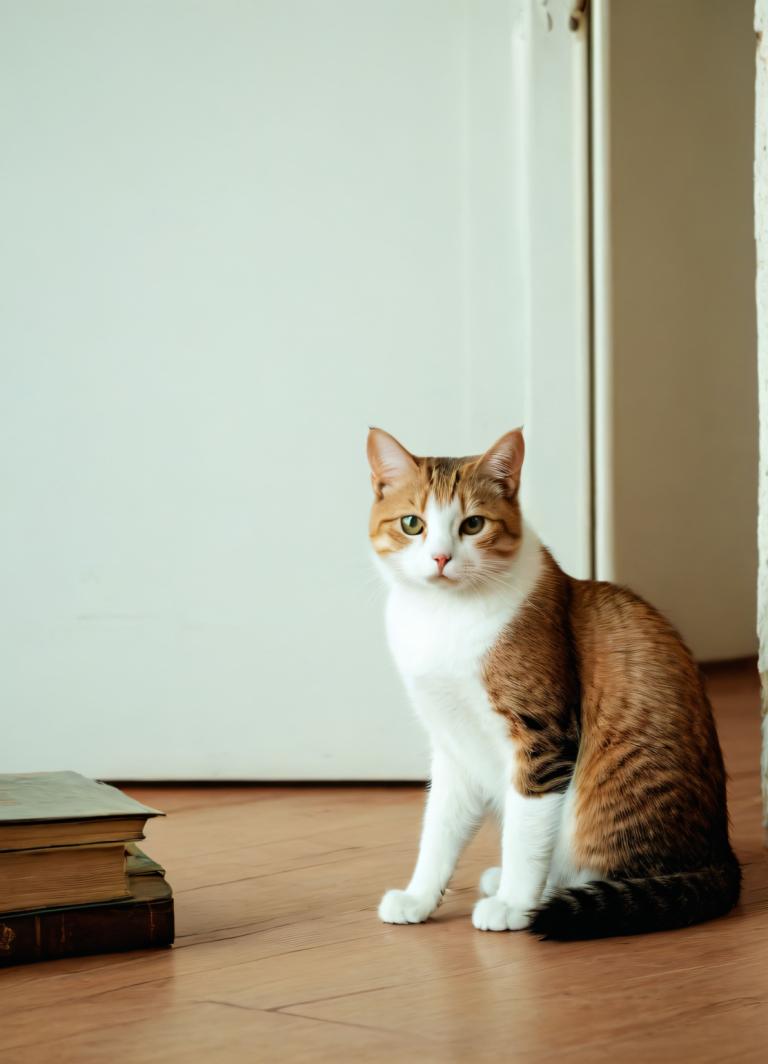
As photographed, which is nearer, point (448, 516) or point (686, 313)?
point (448, 516)

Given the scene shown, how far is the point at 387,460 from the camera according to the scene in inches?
59.9

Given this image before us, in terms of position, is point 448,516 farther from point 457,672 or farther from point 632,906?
point 632,906

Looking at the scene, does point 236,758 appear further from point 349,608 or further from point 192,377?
point 192,377

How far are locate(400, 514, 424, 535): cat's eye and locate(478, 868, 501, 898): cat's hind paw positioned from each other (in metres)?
0.43

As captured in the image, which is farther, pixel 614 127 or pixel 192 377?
pixel 614 127

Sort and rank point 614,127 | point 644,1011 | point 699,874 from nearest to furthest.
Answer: point 644,1011 < point 699,874 < point 614,127

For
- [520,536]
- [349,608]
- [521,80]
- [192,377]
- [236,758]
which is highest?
[521,80]

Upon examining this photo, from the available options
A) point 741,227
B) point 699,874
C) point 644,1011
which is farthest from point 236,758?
point 741,227

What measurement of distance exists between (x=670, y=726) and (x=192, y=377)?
3.61ft

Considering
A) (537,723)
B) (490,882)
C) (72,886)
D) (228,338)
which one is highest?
(228,338)

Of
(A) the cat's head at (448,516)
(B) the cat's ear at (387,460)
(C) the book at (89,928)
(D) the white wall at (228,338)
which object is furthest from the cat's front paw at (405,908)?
(D) the white wall at (228,338)

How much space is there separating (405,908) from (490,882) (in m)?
0.16

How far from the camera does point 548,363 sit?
6.98 feet

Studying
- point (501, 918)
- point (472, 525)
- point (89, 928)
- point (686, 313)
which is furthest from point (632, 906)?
point (686, 313)
